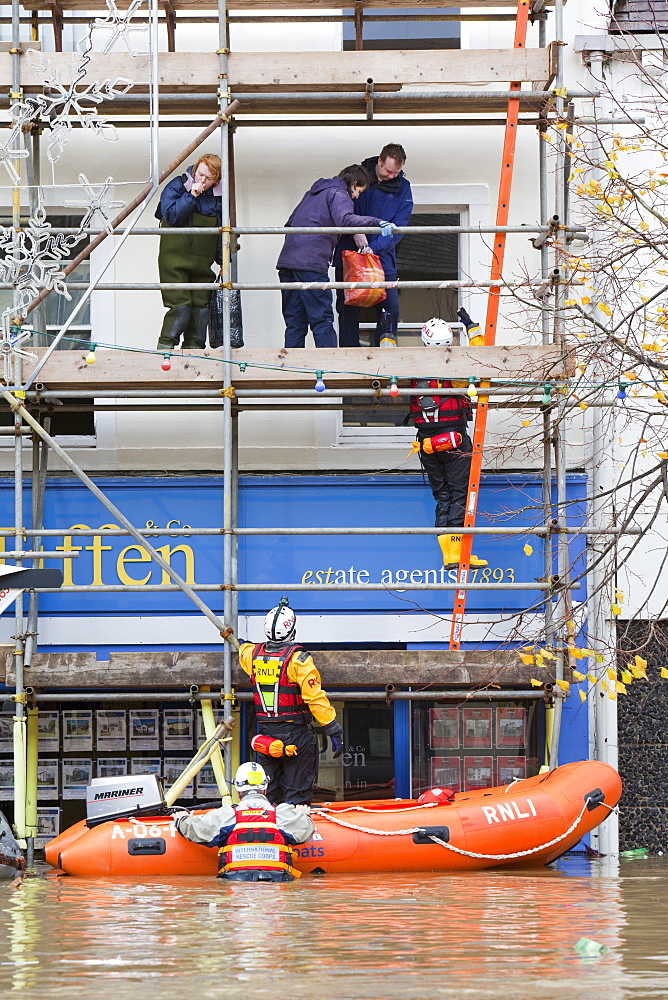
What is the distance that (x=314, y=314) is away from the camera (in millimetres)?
12086

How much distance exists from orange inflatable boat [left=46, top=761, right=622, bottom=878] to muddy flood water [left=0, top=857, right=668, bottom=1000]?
0.89 ft

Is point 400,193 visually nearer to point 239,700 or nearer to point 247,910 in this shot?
point 239,700

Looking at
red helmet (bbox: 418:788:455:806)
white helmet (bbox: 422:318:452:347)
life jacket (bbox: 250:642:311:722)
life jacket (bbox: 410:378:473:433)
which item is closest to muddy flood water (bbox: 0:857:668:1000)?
red helmet (bbox: 418:788:455:806)

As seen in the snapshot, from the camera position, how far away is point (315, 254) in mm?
11969

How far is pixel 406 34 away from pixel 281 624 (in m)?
5.86

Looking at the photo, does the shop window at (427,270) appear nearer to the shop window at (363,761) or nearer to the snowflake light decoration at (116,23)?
the snowflake light decoration at (116,23)

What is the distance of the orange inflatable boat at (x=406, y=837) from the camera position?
1016 centimetres

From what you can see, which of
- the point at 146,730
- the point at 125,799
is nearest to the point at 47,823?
the point at 146,730

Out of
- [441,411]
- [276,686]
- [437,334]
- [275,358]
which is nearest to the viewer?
[276,686]

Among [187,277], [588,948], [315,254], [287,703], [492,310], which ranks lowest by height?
[588,948]

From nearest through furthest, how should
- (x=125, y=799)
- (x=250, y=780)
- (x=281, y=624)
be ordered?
(x=250, y=780) → (x=125, y=799) → (x=281, y=624)

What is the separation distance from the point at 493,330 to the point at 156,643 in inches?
153

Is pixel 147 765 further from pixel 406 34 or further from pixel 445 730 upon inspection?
pixel 406 34

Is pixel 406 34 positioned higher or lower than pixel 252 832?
higher
